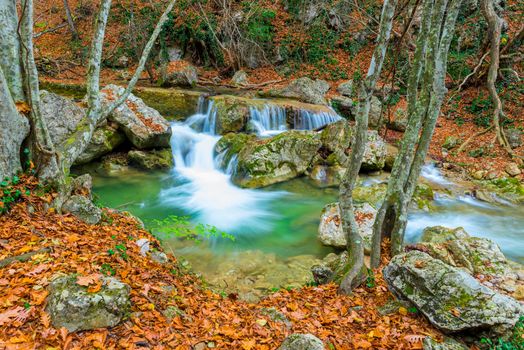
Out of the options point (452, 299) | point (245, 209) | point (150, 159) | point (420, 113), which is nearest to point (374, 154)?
point (245, 209)

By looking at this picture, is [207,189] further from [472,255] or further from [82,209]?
[472,255]

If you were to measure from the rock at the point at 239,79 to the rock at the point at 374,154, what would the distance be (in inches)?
317

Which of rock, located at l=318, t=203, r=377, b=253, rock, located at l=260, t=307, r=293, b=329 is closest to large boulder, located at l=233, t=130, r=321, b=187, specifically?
rock, located at l=318, t=203, r=377, b=253

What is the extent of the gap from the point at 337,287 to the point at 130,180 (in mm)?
7488

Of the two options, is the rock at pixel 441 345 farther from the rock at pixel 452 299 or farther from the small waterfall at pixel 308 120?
the small waterfall at pixel 308 120

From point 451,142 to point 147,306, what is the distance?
13.3 meters

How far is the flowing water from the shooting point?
22.2ft

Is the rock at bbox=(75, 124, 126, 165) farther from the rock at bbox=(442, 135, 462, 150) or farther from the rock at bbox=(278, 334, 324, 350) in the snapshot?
the rock at bbox=(442, 135, 462, 150)

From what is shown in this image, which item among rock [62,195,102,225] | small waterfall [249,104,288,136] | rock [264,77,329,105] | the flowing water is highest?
rock [264,77,329,105]

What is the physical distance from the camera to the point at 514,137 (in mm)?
11922

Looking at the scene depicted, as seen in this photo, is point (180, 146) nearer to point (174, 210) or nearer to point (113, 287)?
point (174, 210)

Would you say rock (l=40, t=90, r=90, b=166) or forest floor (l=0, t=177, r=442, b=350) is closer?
forest floor (l=0, t=177, r=442, b=350)

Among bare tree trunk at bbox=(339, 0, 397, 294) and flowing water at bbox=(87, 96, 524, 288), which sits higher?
bare tree trunk at bbox=(339, 0, 397, 294)

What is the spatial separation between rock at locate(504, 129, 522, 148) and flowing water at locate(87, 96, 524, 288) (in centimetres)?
331
